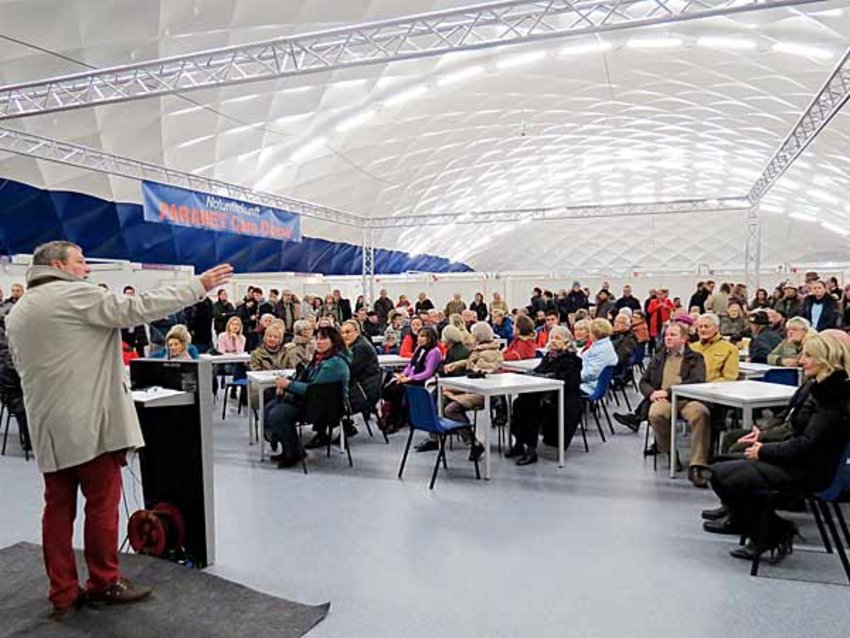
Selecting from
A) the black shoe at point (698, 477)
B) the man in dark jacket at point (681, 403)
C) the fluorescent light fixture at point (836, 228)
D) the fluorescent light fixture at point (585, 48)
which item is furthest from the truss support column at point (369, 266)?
the fluorescent light fixture at point (836, 228)

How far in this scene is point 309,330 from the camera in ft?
22.9

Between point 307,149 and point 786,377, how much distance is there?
12606 mm

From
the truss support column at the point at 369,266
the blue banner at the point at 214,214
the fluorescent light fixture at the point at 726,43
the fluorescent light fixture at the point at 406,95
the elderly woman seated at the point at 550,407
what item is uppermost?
the fluorescent light fixture at the point at 726,43

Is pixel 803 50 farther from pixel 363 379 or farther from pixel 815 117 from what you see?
pixel 363 379

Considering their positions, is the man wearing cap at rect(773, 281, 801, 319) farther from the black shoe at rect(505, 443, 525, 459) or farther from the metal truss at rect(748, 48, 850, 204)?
the black shoe at rect(505, 443, 525, 459)

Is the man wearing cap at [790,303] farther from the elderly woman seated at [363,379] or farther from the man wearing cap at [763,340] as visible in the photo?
the elderly woman seated at [363,379]

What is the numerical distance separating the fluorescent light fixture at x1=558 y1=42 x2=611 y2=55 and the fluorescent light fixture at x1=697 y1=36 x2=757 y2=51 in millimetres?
1618

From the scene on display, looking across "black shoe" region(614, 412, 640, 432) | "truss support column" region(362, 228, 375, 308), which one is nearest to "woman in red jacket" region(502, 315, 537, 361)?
"black shoe" region(614, 412, 640, 432)

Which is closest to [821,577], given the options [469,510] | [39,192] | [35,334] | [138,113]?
[469,510]

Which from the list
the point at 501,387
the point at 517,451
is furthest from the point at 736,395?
the point at 517,451

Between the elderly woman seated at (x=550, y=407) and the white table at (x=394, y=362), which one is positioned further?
the white table at (x=394, y=362)

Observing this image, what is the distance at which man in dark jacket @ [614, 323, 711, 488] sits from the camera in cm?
503

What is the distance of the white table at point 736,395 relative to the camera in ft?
14.8

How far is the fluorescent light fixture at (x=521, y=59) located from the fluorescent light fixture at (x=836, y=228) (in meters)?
23.8
